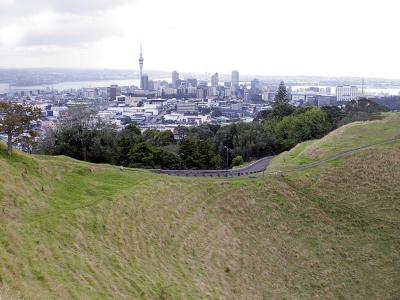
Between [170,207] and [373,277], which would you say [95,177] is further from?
[373,277]

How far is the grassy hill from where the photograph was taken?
15.9 metres

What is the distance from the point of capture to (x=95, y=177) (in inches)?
983

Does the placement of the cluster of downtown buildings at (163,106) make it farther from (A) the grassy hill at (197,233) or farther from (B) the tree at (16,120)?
(B) the tree at (16,120)

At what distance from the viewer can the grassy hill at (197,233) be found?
52.1 ft

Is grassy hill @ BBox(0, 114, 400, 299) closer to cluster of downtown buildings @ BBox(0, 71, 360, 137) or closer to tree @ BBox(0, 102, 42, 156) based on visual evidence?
tree @ BBox(0, 102, 42, 156)

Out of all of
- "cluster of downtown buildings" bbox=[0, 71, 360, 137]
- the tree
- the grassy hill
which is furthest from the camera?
"cluster of downtown buildings" bbox=[0, 71, 360, 137]

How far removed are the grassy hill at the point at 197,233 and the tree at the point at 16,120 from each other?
135 centimetres

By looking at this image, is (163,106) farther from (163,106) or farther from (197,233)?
(197,233)

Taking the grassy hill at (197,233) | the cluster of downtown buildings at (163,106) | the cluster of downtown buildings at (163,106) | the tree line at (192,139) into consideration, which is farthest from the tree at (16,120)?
the cluster of downtown buildings at (163,106)

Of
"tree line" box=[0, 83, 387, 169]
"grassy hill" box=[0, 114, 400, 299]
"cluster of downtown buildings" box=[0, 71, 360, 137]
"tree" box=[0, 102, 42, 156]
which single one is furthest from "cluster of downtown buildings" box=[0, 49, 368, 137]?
"tree" box=[0, 102, 42, 156]

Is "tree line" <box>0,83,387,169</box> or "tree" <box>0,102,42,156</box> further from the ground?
"tree" <box>0,102,42,156</box>

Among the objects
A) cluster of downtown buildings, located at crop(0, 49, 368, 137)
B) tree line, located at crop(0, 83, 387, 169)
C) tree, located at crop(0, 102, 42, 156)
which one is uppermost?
tree, located at crop(0, 102, 42, 156)

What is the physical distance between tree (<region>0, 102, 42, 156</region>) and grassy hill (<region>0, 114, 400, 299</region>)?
4.42ft

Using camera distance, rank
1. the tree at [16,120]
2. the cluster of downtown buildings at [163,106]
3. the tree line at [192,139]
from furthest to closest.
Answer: the cluster of downtown buildings at [163,106] → the tree line at [192,139] → the tree at [16,120]
